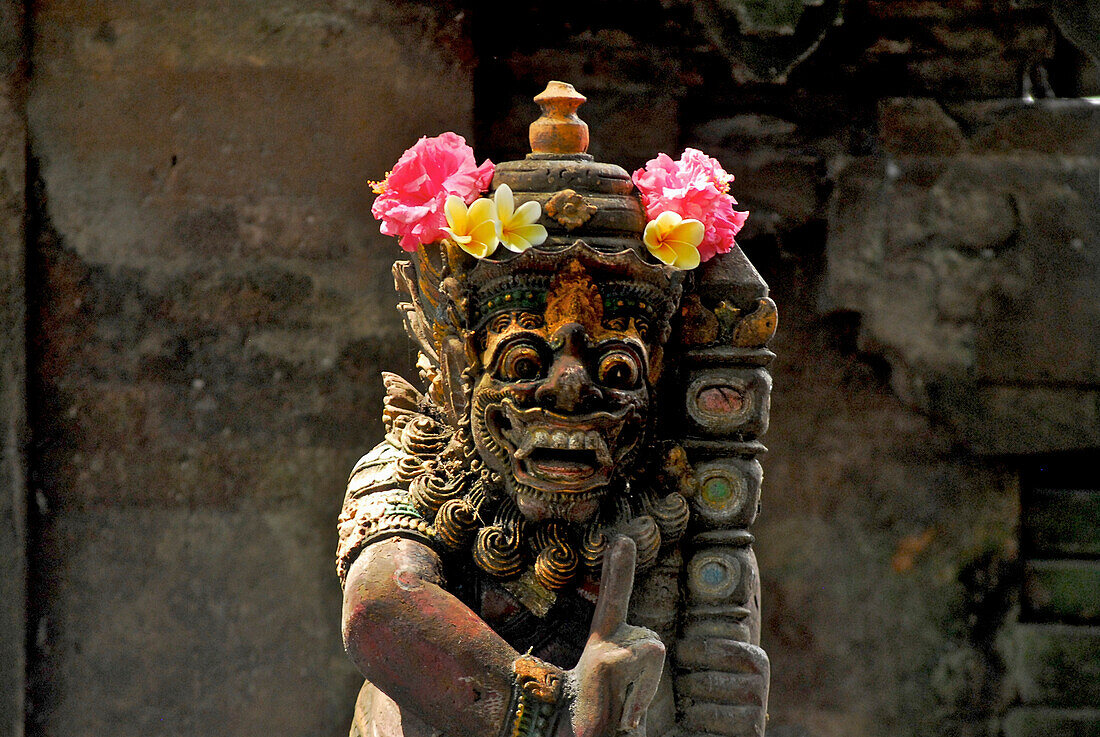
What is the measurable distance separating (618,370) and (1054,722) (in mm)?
2239

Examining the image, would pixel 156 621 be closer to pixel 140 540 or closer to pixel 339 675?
pixel 140 540

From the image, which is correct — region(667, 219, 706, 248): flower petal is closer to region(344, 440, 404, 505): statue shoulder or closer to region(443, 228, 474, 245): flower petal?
region(443, 228, 474, 245): flower petal

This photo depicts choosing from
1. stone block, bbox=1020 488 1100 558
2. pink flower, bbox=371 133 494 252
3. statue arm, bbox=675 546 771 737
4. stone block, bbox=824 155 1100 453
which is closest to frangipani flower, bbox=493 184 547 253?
pink flower, bbox=371 133 494 252

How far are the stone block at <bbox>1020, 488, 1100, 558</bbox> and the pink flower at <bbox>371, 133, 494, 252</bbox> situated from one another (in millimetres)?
2260

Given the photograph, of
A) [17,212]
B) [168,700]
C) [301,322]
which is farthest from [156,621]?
[17,212]

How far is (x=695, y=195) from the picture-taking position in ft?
8.82

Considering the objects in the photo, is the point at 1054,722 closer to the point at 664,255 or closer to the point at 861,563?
the point at 861,563

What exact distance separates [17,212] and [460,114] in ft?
4.03

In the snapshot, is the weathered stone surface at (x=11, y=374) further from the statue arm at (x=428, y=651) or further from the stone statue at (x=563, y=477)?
the statue arm at (x=428, y=651)

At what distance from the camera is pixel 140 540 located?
12.2 ft

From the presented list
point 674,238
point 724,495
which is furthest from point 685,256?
point 724,495

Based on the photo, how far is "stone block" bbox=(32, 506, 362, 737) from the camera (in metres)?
3.72

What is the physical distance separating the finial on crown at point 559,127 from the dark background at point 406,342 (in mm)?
979

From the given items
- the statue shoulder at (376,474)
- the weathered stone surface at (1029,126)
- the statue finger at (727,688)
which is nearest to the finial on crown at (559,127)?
the statue shoulder at (376,474)
